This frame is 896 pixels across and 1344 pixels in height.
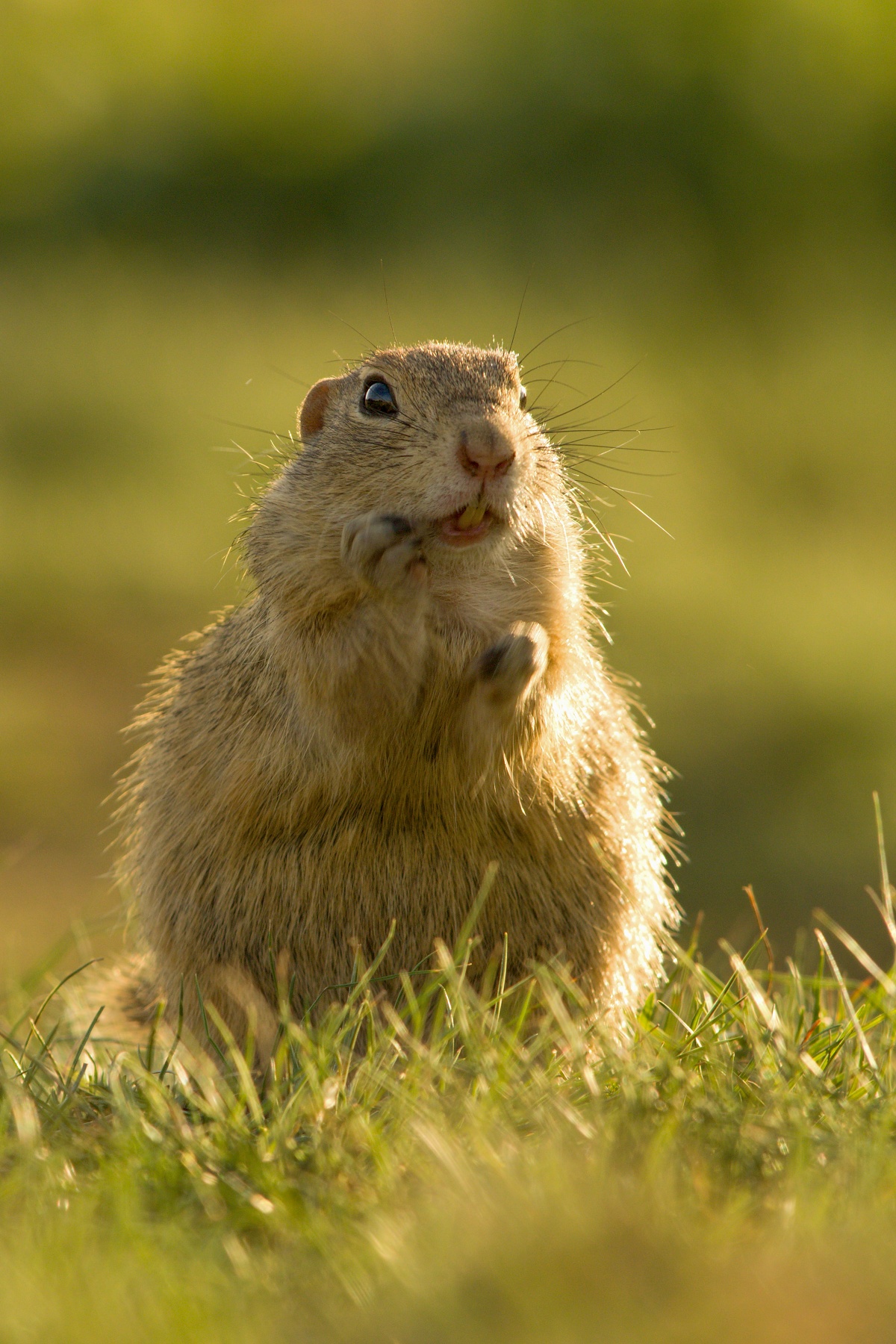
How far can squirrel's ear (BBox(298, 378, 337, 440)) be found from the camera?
450cm

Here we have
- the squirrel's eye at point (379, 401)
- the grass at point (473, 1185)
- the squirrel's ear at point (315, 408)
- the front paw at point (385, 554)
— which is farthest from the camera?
the squirrel's ear at point (315, 408)

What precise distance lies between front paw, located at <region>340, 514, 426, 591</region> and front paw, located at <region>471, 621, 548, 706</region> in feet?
0.82

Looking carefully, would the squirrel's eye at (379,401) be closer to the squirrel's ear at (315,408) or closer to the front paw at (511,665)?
the squirrel's ear at (315,408)

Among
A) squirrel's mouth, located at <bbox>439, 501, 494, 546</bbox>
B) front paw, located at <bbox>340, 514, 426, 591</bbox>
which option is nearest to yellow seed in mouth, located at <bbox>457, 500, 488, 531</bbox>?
squirrel's mouth, located at <bbox>439, 501, 494, 546</bbox>

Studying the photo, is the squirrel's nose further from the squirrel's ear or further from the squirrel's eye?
the squirrel's ear

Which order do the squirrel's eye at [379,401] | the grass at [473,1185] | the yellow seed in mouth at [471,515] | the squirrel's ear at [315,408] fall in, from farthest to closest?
1. the squirrel's ear at [315,408]
2. the squirrel's eye at [379,401]
3. the yellow seed in mouth at [471,515]
4. the grass at [473,1185]

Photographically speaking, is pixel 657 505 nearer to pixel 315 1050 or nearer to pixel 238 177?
pixel 238 177

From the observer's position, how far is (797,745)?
912 centimetres

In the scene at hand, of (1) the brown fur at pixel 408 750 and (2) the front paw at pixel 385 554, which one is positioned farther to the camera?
(1) the brown fur at pixel 408 750

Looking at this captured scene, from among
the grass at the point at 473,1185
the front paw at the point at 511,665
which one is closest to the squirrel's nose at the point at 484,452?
the front paw at the point at 511,665

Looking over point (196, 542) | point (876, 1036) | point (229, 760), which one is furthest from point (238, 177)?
point (876, 1036)

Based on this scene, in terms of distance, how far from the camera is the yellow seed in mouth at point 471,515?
11.8ft

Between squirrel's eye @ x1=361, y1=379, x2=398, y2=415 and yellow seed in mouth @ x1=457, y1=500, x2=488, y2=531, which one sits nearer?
yellow seed in mouth @ x1=457, y1=500, x2=488, y2=531

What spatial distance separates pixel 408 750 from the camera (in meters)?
3.65
